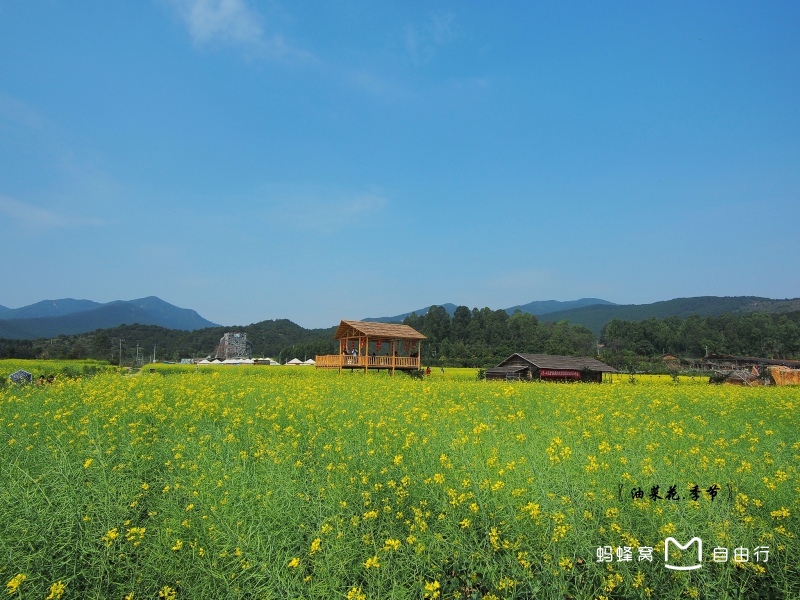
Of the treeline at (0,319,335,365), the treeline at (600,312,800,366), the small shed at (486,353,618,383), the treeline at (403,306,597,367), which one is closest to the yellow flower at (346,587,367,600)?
the small shed at (486,353,618,383)

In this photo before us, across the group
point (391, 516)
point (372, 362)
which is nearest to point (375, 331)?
point (372, 362)

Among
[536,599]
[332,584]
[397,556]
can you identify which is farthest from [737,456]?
[332,584]

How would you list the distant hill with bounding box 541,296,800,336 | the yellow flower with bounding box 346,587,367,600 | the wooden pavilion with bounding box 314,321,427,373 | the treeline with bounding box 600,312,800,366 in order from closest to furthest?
the yellow flower with bounding box 346,587,367,600
the wooden pavilion with bounding box 314,321,427,373
the treeline with bounding box 600,312,800,366
the distant hill with bounding box 541,296,800,336

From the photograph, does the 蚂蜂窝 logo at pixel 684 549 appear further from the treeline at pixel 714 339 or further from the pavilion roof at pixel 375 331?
the treeline at pixel 714 339

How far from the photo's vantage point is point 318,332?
117250 mm

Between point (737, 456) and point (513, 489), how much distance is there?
3.56 m

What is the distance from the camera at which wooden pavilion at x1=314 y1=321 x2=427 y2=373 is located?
1225 inches

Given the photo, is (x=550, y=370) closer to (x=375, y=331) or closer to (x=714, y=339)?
(x=375, y=331)

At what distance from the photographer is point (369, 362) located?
31.3 metres

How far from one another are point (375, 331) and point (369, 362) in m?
1.90

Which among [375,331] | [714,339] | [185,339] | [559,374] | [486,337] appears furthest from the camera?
[185,339]

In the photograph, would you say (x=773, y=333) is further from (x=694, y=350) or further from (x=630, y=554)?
(x=630, y=554)

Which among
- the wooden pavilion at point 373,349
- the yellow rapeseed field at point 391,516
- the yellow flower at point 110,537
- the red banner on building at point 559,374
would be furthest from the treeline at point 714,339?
the yellow flower at point 110,537

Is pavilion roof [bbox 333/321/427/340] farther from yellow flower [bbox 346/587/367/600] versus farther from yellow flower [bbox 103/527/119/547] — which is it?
yellow flower [bbox 346/587/367/600]
